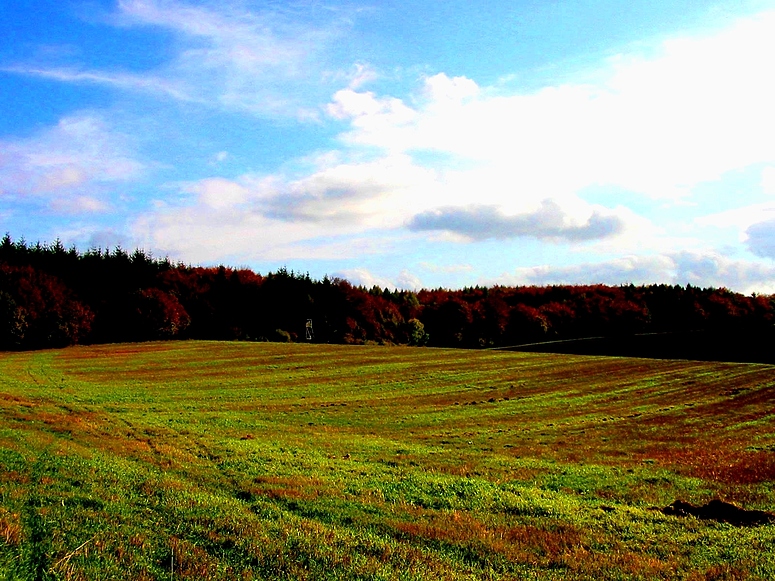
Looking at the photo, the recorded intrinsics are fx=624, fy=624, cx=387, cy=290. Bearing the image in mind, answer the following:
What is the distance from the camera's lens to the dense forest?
10050 centimetres

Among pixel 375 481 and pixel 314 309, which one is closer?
pixel 375 481

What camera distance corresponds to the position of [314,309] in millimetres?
129500

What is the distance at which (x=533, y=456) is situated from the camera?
26.8 meters

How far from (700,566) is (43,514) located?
1228 centimetres

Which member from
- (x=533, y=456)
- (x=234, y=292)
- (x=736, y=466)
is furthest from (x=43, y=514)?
(x=234, y=292)

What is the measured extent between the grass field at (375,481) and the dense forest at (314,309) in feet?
172

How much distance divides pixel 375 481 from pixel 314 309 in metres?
112

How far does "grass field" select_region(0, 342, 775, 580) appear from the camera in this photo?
10.6 meters

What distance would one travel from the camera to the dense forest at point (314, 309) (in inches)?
3957

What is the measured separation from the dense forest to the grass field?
5244 centimetres

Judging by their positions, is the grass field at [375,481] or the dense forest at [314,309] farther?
the dense forest at [314,309]

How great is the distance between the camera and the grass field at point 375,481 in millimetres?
10648

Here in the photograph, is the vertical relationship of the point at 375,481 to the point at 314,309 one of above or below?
below

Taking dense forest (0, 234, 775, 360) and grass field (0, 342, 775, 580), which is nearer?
grass field (0, 342, 775, 580)
